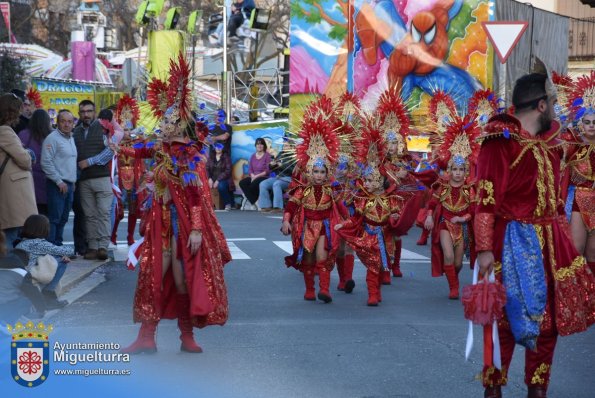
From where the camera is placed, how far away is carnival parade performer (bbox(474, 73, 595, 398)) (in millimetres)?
6237

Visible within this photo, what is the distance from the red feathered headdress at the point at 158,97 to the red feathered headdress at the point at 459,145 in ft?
14.1

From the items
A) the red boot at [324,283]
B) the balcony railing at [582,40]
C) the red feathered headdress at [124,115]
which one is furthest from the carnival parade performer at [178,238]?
the balcony railing at [582,40]

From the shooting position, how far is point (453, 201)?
1174 cm

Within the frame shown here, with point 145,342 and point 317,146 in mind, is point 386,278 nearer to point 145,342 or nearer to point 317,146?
point 317,146

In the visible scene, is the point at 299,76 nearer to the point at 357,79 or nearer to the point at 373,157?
the point at 357,79

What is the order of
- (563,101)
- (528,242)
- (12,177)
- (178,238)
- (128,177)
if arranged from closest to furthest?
(528,242) → (178,238) → (563,101) → (12,177) → (128,177)

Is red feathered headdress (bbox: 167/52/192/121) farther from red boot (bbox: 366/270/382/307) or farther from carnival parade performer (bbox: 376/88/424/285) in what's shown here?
carnival parade performer (bbox: 376/88/424/285)

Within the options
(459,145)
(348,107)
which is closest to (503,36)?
(348,107)

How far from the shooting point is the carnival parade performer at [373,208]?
1105cm

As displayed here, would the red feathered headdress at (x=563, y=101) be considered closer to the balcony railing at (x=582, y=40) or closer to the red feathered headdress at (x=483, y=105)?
the red feathered headdress at (x=483, y=105)

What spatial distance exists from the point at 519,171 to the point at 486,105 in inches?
313

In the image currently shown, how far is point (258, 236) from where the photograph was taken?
1764cm

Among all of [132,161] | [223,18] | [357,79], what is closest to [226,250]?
[132,161]

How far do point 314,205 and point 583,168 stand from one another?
9.44 ft
